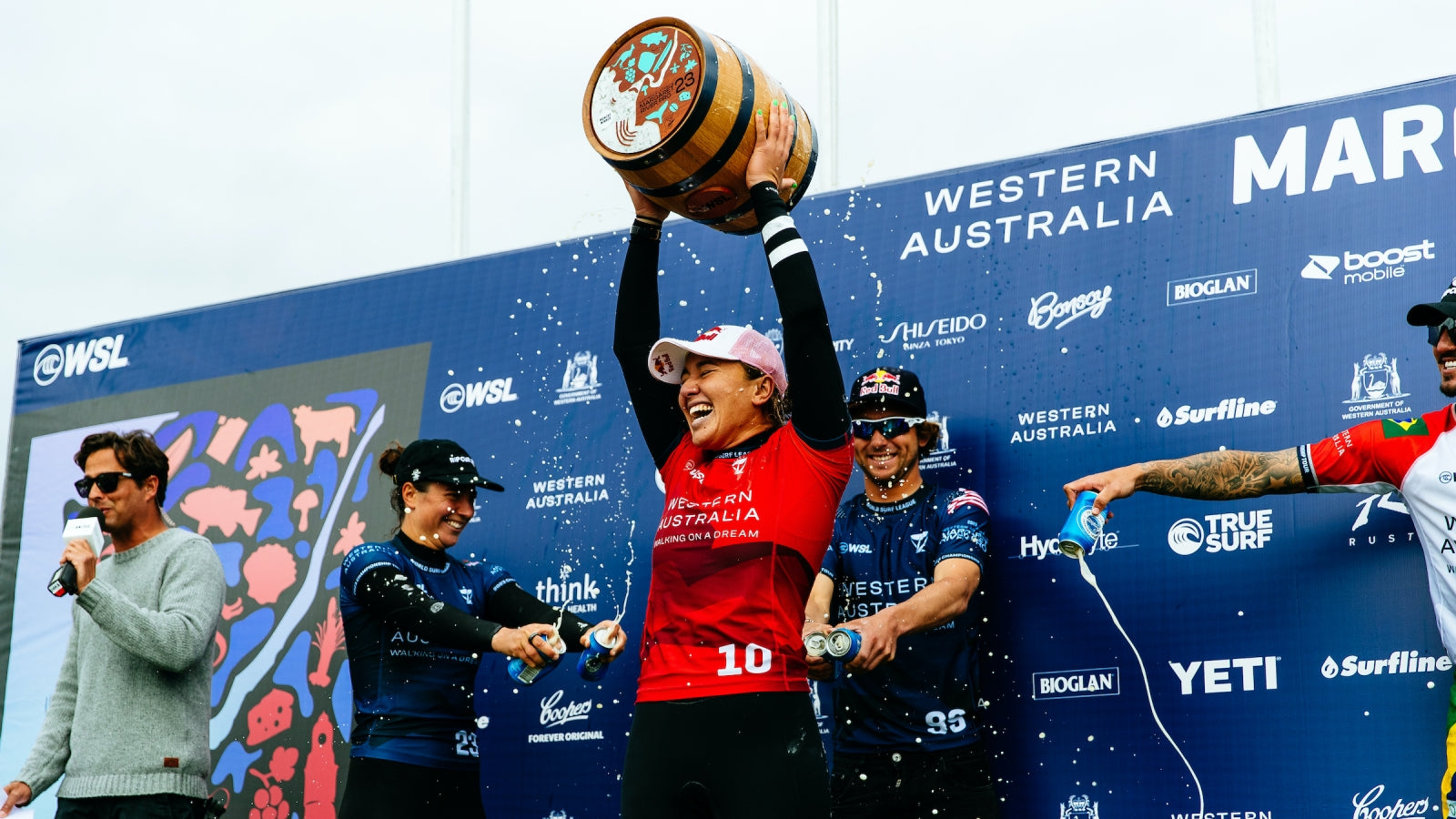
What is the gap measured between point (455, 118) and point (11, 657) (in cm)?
281

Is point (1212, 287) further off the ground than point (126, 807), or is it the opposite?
point (1212, 287)

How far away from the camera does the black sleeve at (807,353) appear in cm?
304

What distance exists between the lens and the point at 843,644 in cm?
322

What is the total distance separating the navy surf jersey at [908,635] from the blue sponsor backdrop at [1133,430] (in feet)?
0.89

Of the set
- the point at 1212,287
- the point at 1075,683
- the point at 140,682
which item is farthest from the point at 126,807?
the point at 1212,287

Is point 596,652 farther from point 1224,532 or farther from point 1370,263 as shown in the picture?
point 1370,263

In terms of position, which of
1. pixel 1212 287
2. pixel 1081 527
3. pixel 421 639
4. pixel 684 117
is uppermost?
pixel 1212 287

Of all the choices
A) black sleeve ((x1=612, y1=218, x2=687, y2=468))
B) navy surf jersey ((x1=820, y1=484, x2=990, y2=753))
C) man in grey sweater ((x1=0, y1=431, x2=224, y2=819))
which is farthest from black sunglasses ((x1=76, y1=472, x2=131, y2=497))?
navy surf jersey ((x1=820, y1=484, x2=990, y2=753))

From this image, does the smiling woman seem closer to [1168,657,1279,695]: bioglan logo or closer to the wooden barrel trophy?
the wooden barrel trophy

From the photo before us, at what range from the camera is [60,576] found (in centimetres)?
392

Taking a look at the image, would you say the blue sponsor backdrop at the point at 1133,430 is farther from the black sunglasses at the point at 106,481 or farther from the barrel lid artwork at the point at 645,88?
the barrel lid artwork at the point at 645,88

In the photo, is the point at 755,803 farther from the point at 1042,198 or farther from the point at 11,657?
the point at 11,657

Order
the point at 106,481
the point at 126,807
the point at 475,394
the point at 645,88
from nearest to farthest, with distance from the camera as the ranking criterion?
the point at 645,88, the point at 126,807, the point at 106,481, the point at 475,394

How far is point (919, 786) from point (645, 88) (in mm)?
1846
